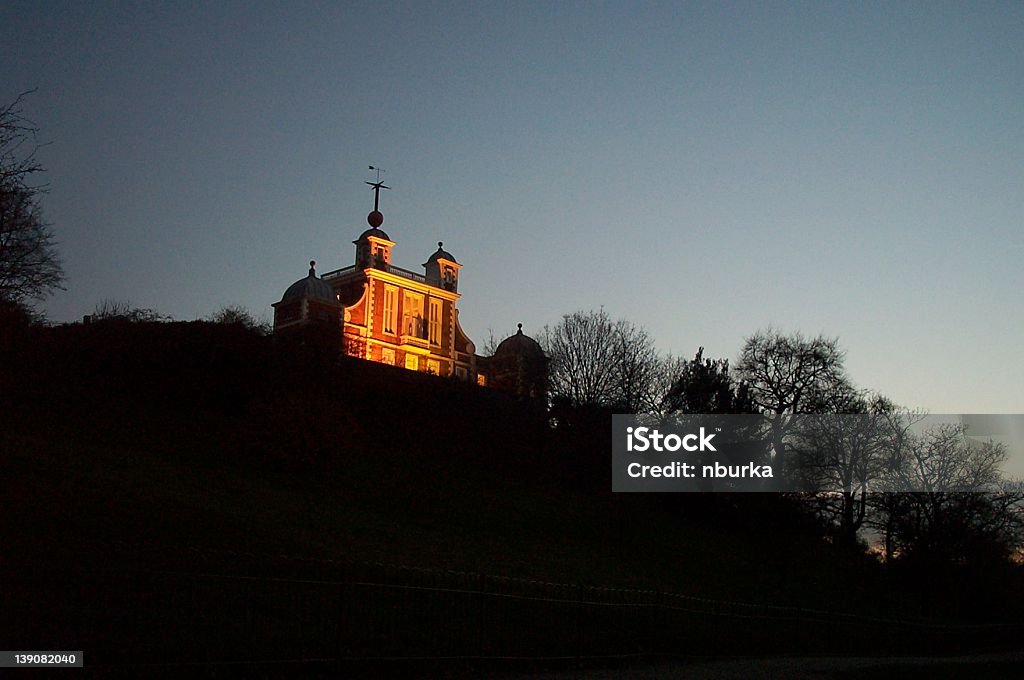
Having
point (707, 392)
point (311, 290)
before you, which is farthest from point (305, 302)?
point (707, 392)

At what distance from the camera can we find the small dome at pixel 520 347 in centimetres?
7188

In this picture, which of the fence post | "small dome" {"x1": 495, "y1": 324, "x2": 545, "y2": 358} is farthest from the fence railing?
"small dome" {"x1": 495, "y1": 324, "x2": 545, "y2": 358}

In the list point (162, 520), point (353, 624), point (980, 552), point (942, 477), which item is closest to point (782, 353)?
point (942, 477)

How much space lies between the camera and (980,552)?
4625 cm

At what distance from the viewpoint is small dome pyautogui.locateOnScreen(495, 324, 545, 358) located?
7188cm

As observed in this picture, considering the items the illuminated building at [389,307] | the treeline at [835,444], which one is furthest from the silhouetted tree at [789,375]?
the illuminated building at [389,307]

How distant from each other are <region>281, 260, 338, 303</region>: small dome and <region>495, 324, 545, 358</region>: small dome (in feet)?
46.6

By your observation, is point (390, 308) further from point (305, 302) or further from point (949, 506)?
point (949, 506)

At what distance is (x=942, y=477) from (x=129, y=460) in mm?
36776

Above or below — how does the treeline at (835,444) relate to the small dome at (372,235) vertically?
below

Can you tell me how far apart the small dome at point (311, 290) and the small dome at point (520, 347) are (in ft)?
46.6

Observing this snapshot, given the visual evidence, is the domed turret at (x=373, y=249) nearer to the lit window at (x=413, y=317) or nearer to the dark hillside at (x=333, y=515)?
the lit window at (x=413, y=317)

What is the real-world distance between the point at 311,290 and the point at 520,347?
1779cm

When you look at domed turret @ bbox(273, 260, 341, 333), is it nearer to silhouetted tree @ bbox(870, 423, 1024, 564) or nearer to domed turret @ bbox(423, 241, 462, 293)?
domed turret @ bbox(423, 241, 462, 293)
